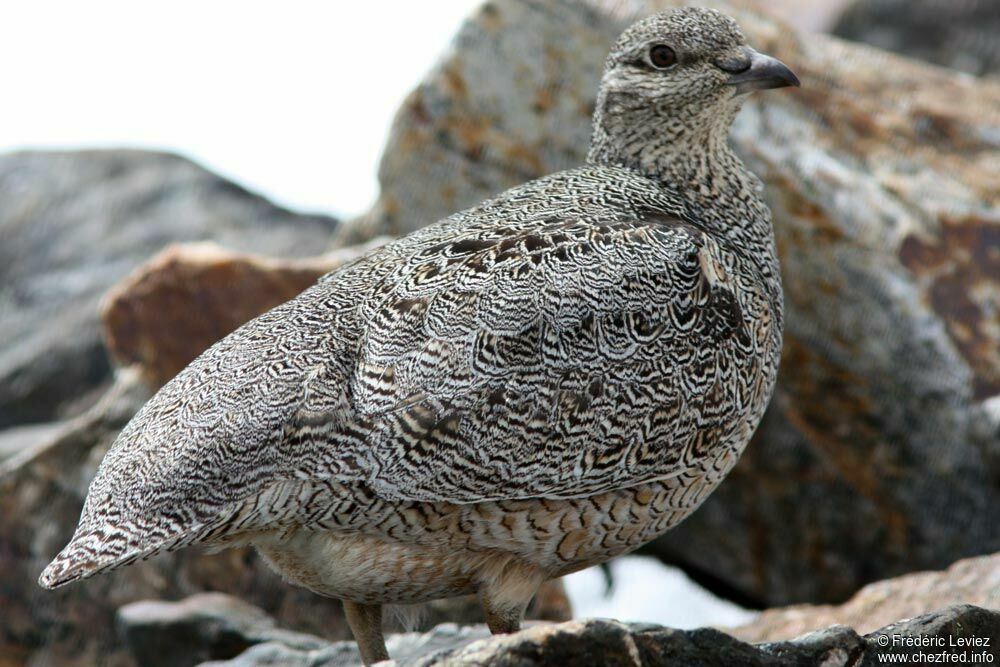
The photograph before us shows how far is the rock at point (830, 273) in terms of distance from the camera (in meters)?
8.41

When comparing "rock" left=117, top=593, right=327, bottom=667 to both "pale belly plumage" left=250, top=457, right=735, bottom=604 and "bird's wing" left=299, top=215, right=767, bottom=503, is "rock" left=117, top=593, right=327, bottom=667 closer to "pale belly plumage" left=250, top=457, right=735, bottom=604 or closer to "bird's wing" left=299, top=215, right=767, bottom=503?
"pale belly plumage" left=250, top=457, right=735, bottom=604

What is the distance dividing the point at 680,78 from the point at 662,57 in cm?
16

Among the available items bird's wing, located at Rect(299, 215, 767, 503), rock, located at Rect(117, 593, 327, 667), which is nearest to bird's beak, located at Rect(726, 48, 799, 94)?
bird's wing, located at Rect(299, 215, 767, 503)

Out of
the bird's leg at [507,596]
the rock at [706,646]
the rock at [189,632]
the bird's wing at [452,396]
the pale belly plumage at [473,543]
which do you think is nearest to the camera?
the rock at [706,646]

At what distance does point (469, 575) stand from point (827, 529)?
380cm

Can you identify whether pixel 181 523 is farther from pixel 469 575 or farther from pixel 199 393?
pixel 469 575

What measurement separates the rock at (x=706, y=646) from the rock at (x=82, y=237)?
7536 millimetres

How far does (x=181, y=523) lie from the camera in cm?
529

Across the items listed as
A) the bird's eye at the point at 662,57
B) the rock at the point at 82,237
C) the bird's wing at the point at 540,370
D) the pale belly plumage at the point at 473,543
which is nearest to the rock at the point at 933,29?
the rock at the point at 82,237

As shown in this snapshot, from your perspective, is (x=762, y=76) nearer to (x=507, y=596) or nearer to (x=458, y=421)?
(x=458, y=421)

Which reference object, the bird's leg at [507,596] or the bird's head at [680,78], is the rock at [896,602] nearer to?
the bird's leg at [507,596]

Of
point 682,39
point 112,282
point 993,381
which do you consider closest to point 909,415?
point 993,381

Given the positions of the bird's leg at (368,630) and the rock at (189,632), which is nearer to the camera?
the bird's leg at (368,630)

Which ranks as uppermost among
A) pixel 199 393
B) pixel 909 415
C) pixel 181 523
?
pixel 199 393
